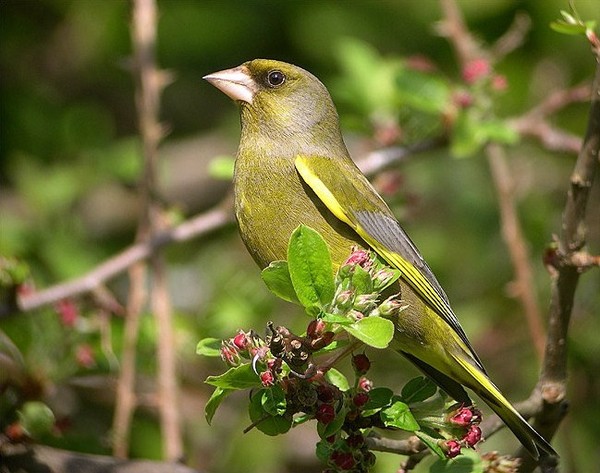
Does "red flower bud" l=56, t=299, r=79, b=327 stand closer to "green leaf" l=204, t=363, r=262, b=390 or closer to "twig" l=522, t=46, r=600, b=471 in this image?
"green leaf" l=204, t=363, r=262, b=390

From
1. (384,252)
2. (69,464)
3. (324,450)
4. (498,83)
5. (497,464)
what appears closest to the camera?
(324,450)

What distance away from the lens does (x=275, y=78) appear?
14.1 ft

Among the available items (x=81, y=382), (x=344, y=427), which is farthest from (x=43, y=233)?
(x=344, y=427)

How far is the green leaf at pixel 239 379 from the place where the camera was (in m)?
2.75

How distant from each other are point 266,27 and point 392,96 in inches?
68.4

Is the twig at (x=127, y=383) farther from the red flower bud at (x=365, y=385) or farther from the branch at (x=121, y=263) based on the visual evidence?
the red flower bud at (x=365, y=385)

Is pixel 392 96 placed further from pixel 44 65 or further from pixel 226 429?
pixel 44 65

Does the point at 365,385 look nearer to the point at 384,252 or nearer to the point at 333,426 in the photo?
the point at 333,426

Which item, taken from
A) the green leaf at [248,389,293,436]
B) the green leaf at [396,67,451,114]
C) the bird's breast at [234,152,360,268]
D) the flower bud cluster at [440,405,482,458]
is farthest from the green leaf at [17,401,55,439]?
the green leaf at [396,67,451,114]

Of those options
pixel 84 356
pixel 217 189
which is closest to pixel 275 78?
pixel 84 356

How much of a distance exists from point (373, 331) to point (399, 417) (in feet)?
0.91

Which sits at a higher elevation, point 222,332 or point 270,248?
point 270,248

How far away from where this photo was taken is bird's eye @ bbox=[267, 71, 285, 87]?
430 centimetres

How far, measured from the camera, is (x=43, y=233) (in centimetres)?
544
